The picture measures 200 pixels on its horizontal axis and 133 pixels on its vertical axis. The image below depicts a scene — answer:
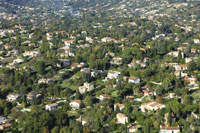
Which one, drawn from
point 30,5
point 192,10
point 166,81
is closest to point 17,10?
point 30,5

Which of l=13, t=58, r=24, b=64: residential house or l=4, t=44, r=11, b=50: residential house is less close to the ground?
l=4, t=44, r=11, b=50: residential house

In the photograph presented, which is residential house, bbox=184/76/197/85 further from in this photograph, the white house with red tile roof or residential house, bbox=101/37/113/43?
the white house with red tile roof

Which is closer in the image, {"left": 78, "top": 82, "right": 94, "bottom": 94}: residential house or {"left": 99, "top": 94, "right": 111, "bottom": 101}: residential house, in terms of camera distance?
{"left": 99, "top": 94, "right": 111, "bottom": 101}: residential house

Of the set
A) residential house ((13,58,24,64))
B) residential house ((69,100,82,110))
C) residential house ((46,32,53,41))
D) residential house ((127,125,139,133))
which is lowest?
residential house ((46,32,53,41))

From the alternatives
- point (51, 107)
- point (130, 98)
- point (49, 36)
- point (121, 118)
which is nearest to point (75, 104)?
point (51, 107)

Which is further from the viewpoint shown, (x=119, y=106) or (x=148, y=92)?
(x=148, y=92)

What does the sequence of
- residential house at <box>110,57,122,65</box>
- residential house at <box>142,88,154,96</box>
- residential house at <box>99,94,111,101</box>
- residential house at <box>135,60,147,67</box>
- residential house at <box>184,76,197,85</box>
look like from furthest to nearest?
1. residential house at <box>110,57,122,65</box>
2. residential house at <box>135,60,147,67</box>
3. residential house at <box>184,76,197,85</box>
4. residential house at <box>142,88,154,96</box>
5. residential house at <box>99,94,111,101</box>

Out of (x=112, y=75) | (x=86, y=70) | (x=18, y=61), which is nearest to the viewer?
(x=112, y=75)

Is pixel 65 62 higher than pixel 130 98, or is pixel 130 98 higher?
pixel 130 98

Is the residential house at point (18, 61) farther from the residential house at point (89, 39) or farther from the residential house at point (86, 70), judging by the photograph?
the residential house at point (89, 39)

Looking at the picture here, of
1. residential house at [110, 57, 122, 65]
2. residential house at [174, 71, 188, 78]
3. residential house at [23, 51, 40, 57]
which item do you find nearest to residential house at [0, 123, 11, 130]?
residential house at [110, 57, 122, 65]

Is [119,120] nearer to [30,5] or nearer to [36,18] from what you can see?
[36,18]

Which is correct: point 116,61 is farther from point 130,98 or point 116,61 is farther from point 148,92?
point 130,98
